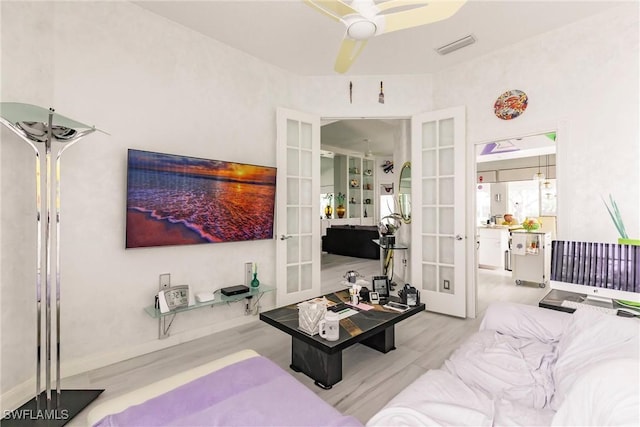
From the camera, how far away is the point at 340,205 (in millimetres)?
8508

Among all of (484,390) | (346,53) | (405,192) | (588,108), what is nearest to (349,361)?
(484,390)

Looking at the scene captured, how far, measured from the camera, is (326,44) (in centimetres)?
320

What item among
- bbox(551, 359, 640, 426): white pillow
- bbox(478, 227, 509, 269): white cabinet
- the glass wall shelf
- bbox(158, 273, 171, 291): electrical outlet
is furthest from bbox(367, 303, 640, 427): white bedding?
bbox(478, 227, 509, 269): white cabinet

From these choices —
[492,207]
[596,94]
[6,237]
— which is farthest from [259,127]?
[492,207]

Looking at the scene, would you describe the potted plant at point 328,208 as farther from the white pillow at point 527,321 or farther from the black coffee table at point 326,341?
the white pillow at point 527,321

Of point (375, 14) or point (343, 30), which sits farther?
point (343, 30)

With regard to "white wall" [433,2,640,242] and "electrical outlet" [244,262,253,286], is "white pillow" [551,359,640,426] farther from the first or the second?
"electrical outlet" [244,262,253,286]

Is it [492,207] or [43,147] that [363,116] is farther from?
[492,207]

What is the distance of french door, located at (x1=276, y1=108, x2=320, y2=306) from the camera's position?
3607mm

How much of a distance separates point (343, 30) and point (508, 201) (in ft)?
21.9

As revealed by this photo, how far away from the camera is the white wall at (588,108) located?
2602mm

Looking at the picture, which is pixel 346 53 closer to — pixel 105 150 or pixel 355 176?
pixel 105 150

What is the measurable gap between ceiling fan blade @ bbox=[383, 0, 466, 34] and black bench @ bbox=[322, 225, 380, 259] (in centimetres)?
535

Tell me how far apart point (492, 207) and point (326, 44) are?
6.56 metres
